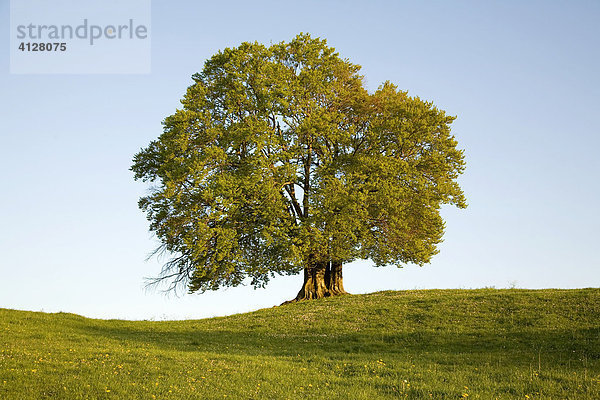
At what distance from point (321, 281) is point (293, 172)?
8.67m

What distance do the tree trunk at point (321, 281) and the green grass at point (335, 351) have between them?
8.47ft

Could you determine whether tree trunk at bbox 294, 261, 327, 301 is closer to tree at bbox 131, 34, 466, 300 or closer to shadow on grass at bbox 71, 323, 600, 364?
tree at bbox 131, 34, 466, 300

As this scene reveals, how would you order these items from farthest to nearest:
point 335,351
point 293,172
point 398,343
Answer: point 293,172 < point 398,343 < point 335,351

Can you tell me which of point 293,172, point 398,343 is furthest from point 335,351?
point 293,172

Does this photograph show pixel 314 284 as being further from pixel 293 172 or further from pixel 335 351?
pixel 335 351

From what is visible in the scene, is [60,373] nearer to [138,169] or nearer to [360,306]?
[360,306]

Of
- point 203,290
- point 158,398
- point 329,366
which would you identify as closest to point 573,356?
point 329,366

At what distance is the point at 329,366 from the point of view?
18.0 metres

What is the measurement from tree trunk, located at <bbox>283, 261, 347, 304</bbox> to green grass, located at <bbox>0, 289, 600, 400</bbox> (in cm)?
258

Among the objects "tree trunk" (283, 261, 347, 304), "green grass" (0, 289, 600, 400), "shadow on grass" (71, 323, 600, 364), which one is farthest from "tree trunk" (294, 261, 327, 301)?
"shadow on grass" (71, 323, 600, 364)

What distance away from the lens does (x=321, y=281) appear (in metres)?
37.2

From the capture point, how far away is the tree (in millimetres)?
32375

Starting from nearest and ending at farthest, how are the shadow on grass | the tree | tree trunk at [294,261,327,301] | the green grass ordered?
the green grass, the shadow on grass, the tree, tree trunk at [294,261,327,301]

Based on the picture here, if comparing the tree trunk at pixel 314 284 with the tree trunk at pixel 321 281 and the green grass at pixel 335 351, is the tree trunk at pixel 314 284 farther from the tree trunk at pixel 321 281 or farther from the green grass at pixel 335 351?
the green grass at pixel 335 351
